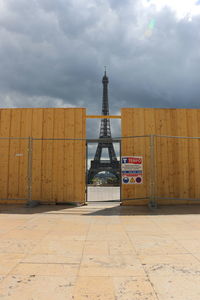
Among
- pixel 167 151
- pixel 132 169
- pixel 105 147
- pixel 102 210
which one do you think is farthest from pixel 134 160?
pixel 105 147

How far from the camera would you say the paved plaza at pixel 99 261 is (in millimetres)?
2359

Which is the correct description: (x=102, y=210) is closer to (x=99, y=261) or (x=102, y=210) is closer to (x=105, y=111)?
(x=99, y=261)

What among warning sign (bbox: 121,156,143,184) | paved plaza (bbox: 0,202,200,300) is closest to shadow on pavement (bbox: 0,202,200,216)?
warning sign (bbox: 121,156,143,184)

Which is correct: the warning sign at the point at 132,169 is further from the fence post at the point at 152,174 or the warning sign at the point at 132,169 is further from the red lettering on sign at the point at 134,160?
the fence post at the point at 152,174

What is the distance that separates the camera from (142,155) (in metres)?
9.10

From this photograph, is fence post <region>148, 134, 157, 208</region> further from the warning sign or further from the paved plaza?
the paved plaza

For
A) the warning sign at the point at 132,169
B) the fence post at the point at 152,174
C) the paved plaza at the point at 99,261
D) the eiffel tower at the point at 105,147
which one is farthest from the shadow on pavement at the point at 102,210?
the eiffel tower at the point at 105,147

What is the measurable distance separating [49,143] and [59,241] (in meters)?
5.65

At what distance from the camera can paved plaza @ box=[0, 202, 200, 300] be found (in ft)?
7.74

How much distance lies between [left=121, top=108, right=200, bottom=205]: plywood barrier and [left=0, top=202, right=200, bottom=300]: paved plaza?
10.9 ft

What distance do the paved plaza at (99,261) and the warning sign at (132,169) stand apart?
3.10 meters

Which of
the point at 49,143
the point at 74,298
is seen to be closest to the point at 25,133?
the point at 49,143

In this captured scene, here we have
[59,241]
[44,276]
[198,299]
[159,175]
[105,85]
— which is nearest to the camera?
[198,299]

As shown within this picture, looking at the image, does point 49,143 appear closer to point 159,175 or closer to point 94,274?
point 159,175
